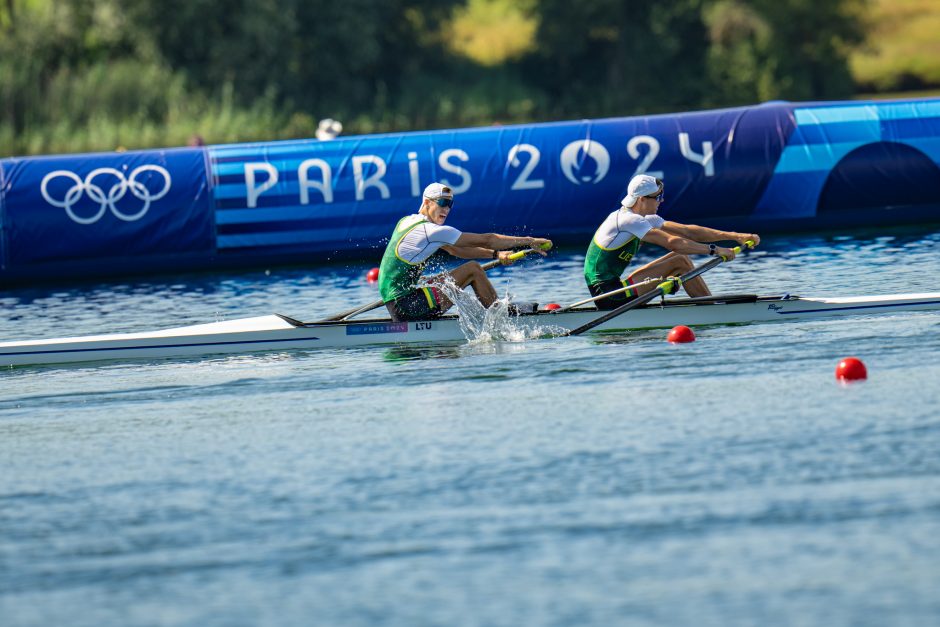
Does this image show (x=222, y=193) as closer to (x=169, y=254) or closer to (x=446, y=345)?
(x=169, y=254)

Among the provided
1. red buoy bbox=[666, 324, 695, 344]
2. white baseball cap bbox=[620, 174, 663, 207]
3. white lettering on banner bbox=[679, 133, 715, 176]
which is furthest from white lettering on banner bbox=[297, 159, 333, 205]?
red buoy bbox=[666, 324, 695, 344]

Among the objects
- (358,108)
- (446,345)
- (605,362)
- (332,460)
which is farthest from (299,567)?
(358,108)

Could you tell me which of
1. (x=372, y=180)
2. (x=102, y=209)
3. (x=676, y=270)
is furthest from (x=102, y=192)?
(x=676, y=270)

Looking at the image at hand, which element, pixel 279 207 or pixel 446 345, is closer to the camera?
pixel 446 345

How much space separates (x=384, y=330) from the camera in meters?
15.2

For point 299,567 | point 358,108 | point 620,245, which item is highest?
point 358,108

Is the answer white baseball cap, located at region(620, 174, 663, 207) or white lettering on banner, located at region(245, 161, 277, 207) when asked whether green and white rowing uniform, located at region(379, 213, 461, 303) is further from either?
white lettering on banner, located at region(245, 161, 277, 207)

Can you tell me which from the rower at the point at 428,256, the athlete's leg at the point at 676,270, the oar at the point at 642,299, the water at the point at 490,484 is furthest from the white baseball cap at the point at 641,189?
the water at the point at 490,484

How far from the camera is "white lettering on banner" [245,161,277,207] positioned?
2214cm

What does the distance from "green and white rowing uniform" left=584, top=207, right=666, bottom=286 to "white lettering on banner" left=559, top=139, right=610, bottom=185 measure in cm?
685

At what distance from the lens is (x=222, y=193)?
72.5 feet

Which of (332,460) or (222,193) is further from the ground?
(222,193)

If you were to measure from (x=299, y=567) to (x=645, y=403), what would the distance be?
162 inches

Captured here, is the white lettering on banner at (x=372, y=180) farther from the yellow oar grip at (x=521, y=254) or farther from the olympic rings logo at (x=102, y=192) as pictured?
the yellow oar grip at (x=521, y=254)
